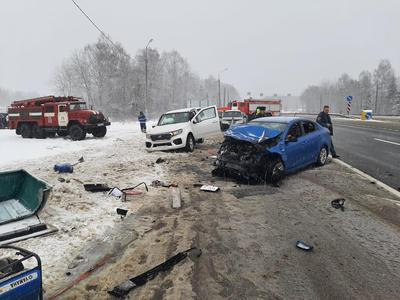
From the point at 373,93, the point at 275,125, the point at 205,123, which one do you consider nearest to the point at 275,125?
the point at 275,125

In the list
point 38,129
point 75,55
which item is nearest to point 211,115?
point 38,129

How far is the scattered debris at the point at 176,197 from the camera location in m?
6.90

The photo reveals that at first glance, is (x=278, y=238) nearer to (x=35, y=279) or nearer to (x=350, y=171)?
(x=35, y=279)

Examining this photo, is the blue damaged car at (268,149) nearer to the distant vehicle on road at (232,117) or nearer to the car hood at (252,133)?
the car hood at (252,133)

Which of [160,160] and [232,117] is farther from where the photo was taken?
[232,117]

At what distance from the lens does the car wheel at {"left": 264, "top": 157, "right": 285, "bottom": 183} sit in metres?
8.38

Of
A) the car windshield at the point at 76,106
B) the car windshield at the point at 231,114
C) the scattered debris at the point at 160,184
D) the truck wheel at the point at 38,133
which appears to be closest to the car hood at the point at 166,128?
the scattered debris at the point at 160,184

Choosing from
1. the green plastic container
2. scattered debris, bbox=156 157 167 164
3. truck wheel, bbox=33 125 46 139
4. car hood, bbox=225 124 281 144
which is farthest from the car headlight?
truck wheel, bbox=33 125 46 139

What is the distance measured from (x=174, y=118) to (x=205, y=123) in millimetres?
1420

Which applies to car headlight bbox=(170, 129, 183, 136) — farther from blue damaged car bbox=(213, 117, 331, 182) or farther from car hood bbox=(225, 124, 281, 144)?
car hood bbox=(225, 124, 281, 144)

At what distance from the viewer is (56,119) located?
1934 centimetres

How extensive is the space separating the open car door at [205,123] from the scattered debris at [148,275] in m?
10.3

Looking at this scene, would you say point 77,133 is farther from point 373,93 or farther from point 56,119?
point 373,93

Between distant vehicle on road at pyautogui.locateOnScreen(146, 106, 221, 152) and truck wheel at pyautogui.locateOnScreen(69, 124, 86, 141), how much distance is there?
19.6 feet
